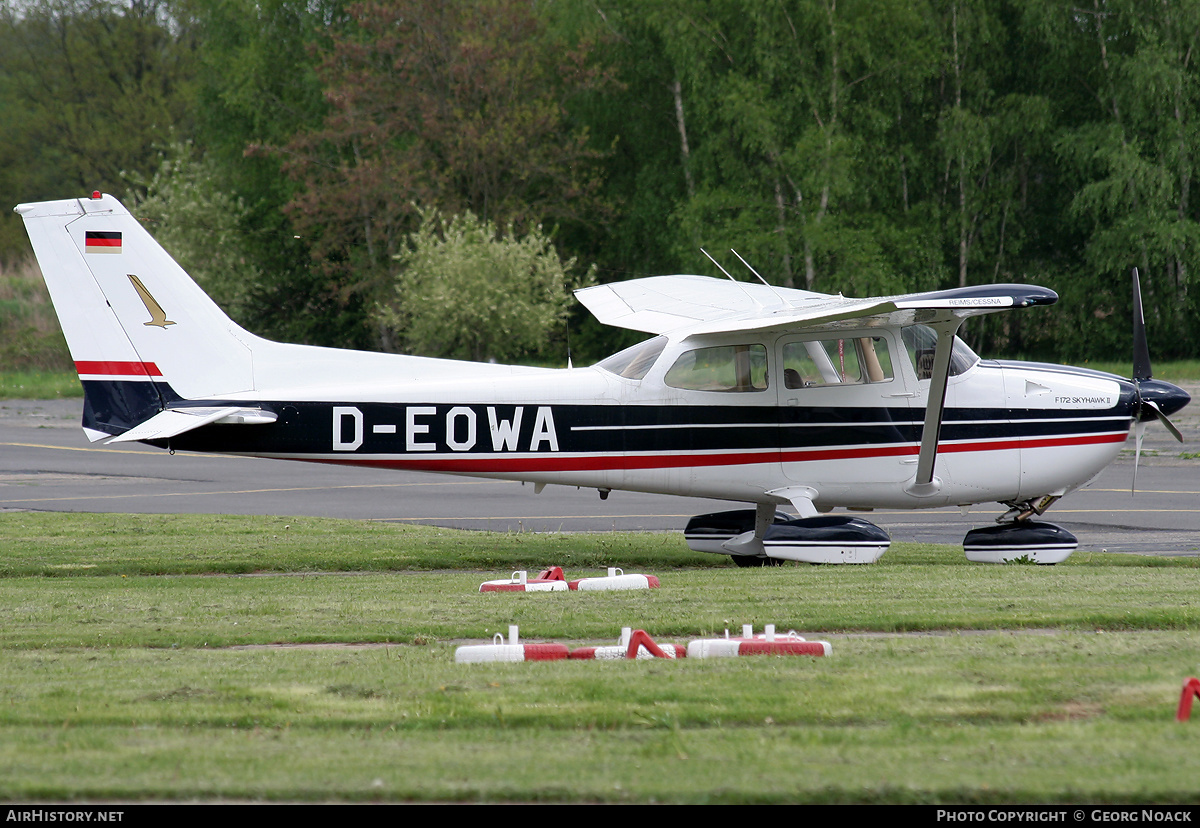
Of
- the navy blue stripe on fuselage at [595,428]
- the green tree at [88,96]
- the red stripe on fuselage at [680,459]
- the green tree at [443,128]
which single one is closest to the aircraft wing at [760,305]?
the navy blue stripe on fuselage at [595,428]

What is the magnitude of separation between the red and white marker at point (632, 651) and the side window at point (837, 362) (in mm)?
5104

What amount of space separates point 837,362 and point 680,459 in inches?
69.2

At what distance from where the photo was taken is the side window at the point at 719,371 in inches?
438

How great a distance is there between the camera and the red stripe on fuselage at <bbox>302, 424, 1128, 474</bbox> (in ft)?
35.8

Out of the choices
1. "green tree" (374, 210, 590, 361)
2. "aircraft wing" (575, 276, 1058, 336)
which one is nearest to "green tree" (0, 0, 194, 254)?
"green tree" (374, 210, 590, 361)

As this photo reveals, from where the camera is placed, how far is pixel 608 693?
553cm

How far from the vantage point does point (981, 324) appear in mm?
40750

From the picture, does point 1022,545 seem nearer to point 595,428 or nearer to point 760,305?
point 760,305

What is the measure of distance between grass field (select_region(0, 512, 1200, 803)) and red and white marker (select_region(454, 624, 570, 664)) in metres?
0.13

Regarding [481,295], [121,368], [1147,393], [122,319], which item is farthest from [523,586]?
[481,295]

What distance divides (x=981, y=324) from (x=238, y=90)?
30820 millimetres

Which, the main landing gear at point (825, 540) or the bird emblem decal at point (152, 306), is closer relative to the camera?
the bird emblem decal at point (152, 306)

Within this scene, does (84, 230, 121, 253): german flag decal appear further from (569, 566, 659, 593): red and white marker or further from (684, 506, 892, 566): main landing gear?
(684, 506, 892, 566): main landing gear

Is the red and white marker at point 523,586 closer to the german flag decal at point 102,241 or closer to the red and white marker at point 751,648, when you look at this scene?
the red and white marker at point 751,648
